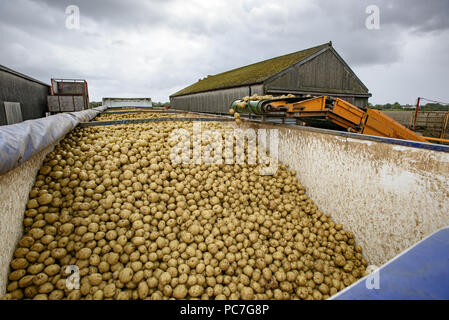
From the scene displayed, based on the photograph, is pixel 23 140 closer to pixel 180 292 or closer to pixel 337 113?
pixel 180 292

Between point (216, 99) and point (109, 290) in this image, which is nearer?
point (109, 290)

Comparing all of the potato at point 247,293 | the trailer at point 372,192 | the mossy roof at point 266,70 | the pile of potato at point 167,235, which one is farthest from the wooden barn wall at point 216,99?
the potato at point 247,293

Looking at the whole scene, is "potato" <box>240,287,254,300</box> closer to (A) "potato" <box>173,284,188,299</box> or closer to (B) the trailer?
(A) "potato" <box>173,284,188,299</box>

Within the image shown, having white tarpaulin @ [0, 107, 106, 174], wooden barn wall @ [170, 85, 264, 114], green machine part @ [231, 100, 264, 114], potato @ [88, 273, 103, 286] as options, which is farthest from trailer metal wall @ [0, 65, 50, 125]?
wooden barn wall @ [170, 85, 264, 114]

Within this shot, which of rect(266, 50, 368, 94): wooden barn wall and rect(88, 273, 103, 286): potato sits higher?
rect(266, 50, 368, 94): wooden barn wall

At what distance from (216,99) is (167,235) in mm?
13293

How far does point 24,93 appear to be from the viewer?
10.2m

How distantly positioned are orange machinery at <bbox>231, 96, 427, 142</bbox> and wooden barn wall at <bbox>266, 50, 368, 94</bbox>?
6.47 meters

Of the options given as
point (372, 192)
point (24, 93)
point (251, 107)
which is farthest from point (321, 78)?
point (24, 93)

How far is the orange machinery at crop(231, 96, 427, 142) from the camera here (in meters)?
4.43

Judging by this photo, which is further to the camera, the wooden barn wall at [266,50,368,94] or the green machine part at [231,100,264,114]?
the wooden barn wall at [266,50,368,94]

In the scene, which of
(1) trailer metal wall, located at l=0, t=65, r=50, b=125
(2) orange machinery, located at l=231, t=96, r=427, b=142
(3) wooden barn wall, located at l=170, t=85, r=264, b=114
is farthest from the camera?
(3) wooden barn wall, located at l=170, t=85, r=264, b=114

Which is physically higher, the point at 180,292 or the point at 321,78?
the point at 321,78
